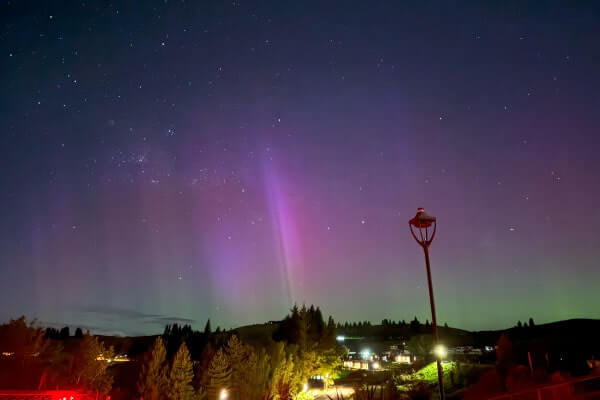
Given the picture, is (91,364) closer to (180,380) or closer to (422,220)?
(180,380)

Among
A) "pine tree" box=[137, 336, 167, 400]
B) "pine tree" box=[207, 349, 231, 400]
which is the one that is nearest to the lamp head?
"pine tree" box=[137, 336, 167, 400]

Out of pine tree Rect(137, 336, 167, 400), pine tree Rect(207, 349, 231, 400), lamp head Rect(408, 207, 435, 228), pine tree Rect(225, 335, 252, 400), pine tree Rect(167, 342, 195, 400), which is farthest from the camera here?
pine tree Rect(225, 335, 252, 400)

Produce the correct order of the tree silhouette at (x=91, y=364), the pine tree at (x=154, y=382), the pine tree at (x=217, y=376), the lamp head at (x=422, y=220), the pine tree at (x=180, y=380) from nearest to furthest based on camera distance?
the lamp head at (x=422, y=220) < the pine tree at (x=154, y=382) < the pine tree at (x=180, y=380) < the pine tree at (x=217, y=376) < the tree silhouette at (x=91, y=364)

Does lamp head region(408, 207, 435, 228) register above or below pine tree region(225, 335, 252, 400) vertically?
above

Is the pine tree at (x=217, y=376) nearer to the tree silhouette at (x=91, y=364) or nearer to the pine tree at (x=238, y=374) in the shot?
the pine tree at (x=238, y=374)

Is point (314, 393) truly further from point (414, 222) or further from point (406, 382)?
point (414, 222)

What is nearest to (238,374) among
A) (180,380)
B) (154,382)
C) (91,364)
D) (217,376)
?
(217,376)

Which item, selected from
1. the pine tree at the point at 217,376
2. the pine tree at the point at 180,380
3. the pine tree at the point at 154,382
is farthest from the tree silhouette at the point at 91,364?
the pine tree at the point at 217,376

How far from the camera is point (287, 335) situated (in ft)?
218

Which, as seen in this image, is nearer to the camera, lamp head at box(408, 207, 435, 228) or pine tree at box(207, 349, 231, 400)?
lamp head at box(408, 207, 435, 228)

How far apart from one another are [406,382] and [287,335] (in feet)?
90.3

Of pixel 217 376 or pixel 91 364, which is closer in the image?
pixel 217 376

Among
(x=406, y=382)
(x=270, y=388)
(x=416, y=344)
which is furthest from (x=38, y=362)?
(x=416, y=344)

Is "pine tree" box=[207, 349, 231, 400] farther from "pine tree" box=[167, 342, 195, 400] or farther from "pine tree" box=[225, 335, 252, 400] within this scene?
"pine tree" box=[167, 342, 195, 400]
